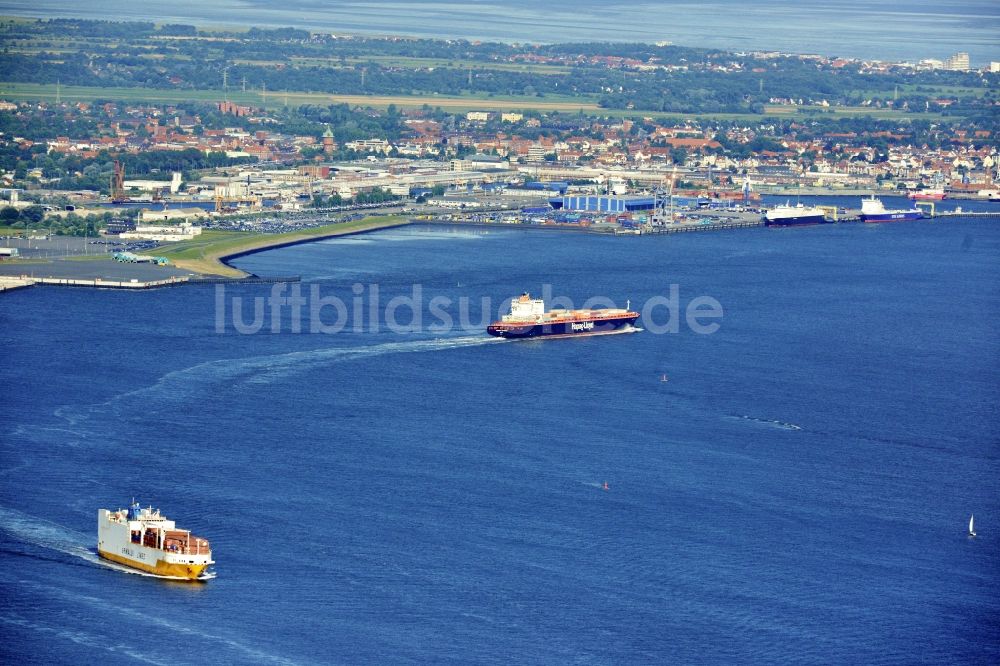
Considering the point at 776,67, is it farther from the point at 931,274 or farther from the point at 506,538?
the point at 506,538

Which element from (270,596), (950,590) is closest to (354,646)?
(270,596)

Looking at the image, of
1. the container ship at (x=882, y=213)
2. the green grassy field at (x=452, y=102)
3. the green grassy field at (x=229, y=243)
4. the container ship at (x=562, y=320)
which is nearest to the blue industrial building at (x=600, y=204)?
the container ship at (x=882, y=213)

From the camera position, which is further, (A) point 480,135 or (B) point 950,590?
(A) point 480,135

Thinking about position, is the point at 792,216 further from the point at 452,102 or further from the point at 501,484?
the point at 452,102

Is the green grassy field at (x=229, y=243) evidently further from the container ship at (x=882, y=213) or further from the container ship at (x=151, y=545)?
the container ship at (x=151, y=545)

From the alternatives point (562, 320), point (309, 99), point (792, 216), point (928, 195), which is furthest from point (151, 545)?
point (309, 99)
